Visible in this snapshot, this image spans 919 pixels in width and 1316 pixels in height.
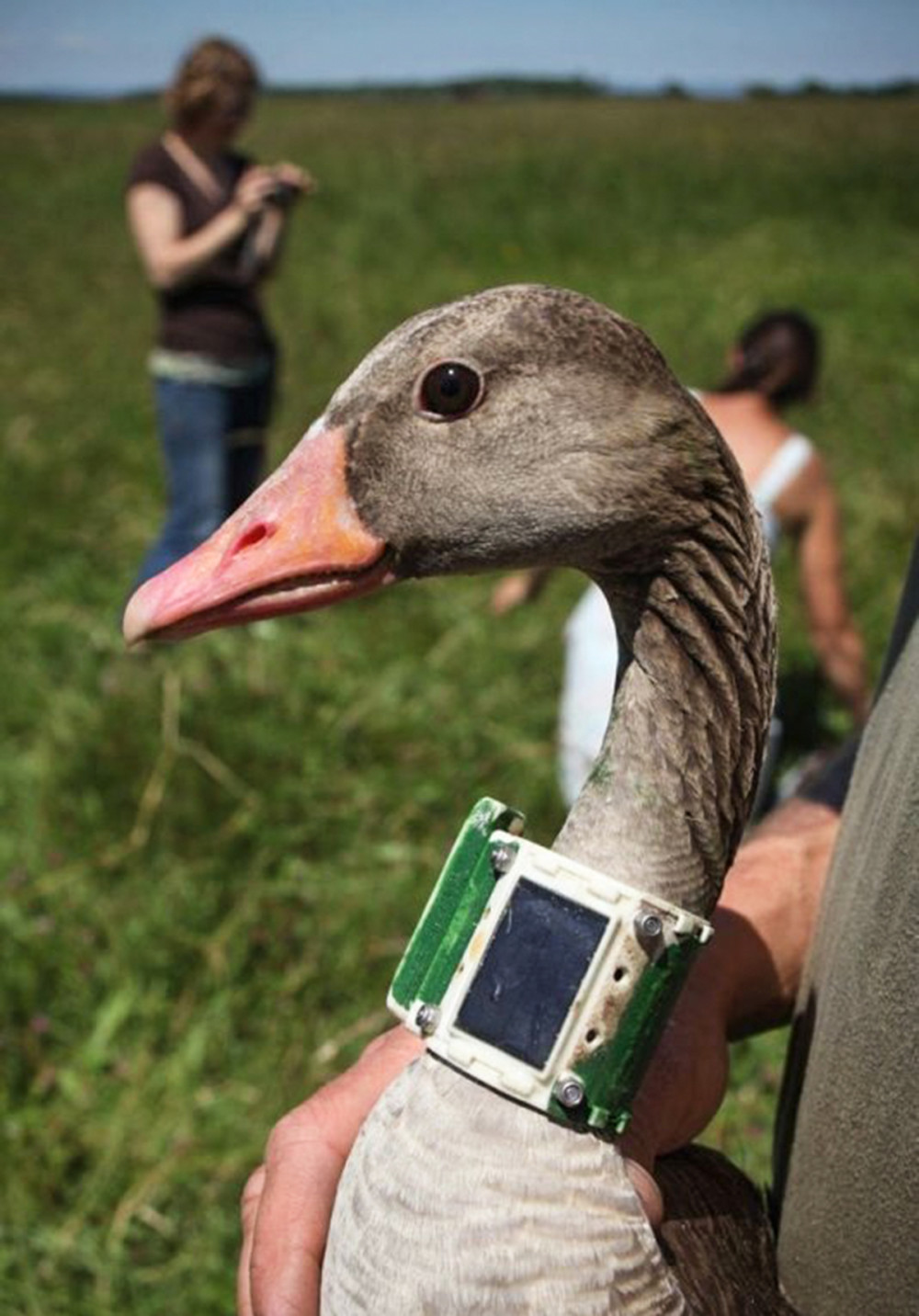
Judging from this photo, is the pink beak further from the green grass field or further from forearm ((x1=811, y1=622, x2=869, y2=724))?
forearm ((x1=811, y1=622, x2=869, y2=724))

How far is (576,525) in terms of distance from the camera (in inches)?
51.7

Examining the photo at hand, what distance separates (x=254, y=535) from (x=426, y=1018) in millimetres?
475

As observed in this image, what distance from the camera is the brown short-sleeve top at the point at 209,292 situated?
4.72 meters

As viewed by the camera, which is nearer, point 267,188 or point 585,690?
point 585,690

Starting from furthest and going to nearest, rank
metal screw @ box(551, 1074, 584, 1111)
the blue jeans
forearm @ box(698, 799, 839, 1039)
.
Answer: the blue jeans, forearm @ box(698, 799, 839, 1039), metal screw @ box(551, 1074, 584, 1111)

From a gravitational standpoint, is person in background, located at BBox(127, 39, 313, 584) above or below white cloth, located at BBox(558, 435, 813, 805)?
above

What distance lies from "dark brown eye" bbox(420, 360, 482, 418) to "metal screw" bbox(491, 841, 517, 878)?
0.41 meters

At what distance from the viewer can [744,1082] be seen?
2.79 metres

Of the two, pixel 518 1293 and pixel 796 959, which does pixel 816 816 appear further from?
pixel 518 1293

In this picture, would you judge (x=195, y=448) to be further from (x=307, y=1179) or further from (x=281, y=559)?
(x=307, y=1179)

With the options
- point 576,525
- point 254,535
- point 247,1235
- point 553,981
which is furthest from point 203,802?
point 553,981

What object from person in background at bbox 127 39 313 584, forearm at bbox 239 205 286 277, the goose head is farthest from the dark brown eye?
forearm at bbox 239 205 286 277

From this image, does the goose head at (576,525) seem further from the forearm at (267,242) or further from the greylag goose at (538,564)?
the forearm at (267,242)

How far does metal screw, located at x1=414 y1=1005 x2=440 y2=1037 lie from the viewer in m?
1.19
